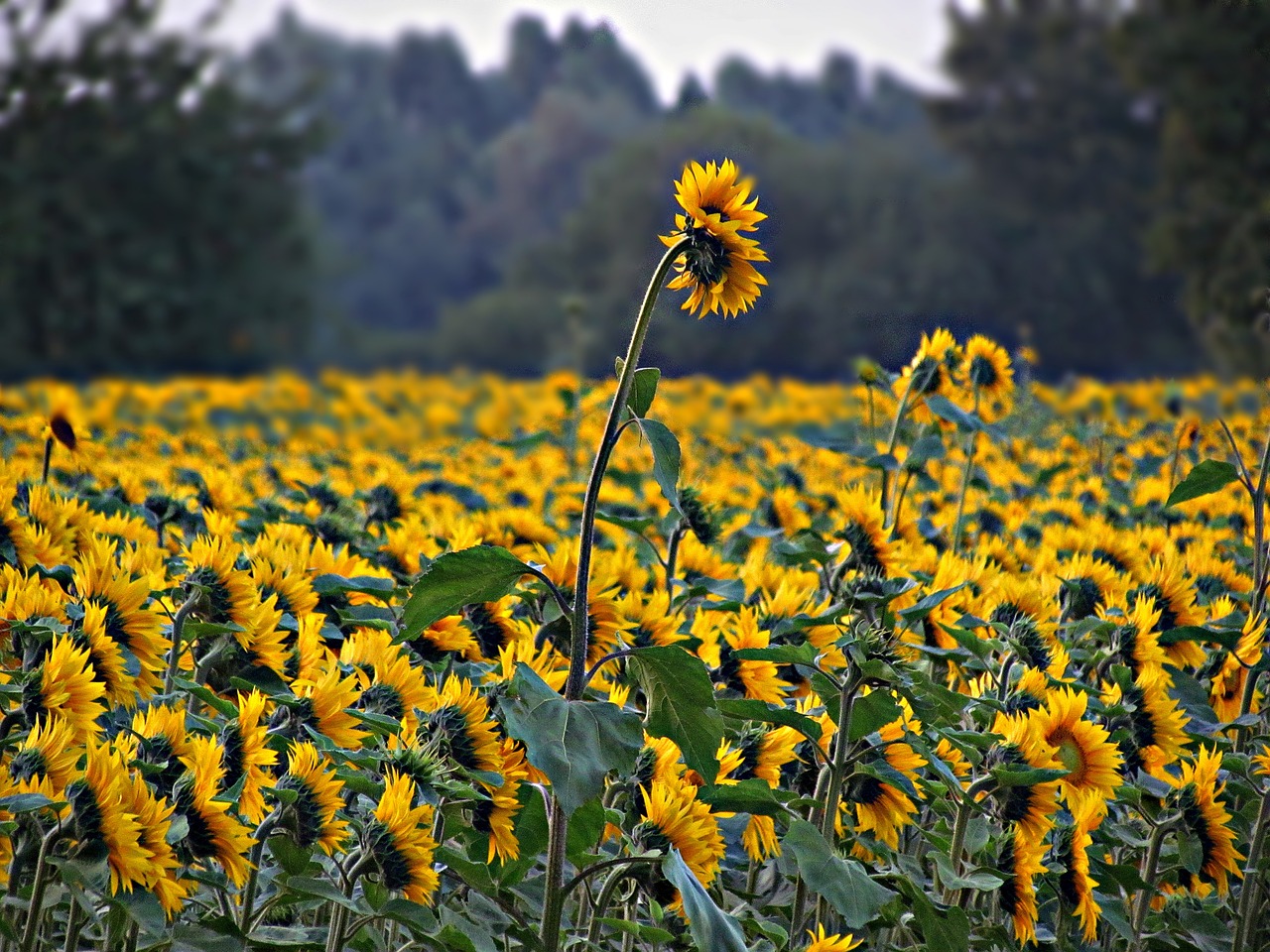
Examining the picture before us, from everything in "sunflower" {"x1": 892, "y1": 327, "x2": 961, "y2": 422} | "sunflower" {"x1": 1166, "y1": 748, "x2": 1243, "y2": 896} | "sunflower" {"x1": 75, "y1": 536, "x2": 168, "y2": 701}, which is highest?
"sunflower" {"x1": 892, "y1": 327, "x2": 961, "y2": 422}

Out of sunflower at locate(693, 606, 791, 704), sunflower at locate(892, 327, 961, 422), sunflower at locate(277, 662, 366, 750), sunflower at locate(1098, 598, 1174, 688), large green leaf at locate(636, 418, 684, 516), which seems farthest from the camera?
sunflower at locate(892, 327, 961, 422)

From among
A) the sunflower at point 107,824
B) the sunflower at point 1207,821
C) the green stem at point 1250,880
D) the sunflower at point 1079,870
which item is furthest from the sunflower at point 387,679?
the green stem at point 1250,880

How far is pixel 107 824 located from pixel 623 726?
0.46 m

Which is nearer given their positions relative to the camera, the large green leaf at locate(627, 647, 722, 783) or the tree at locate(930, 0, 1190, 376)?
the large green leaf at locate(627, 647, 722, 783)

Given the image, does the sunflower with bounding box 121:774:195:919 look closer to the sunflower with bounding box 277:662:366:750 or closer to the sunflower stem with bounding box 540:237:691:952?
the sunflower with bounding box 277:662:366:750

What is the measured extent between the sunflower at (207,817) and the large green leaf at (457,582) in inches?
9.3

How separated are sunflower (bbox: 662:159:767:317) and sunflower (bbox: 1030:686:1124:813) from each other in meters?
0.66

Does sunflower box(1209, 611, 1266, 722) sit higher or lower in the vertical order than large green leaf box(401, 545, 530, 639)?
lower

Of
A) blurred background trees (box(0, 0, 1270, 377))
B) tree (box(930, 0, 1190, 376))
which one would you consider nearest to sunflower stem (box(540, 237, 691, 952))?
blurred background trees (box(0, 0, 1270, 377))

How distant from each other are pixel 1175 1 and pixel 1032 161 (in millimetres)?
6373

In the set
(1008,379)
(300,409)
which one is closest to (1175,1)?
(300,409)

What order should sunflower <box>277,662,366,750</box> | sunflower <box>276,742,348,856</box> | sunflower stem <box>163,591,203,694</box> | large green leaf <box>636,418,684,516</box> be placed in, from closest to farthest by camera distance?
large green leaf <box>636,418,684,516</box>
sunflower <box>276,742,348,856</box>
sunflower <box>277,662,366,750</box>
sunflower stem <box>163,591,203,694</box>

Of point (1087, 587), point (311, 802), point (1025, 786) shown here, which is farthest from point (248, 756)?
point (1087, 587)

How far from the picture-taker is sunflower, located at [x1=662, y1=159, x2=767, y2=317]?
1.19m
